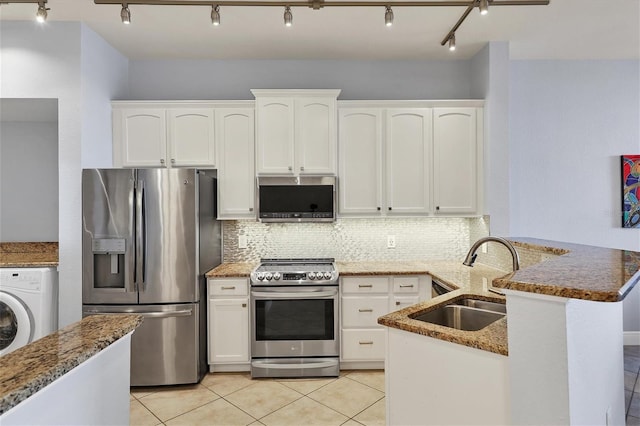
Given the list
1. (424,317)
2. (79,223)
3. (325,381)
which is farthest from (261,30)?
(325,381)

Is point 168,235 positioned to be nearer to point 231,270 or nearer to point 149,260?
point 149,260

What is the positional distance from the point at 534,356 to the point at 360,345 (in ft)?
6.90

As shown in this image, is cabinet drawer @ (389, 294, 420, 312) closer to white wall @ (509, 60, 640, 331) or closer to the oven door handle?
the oven door handle

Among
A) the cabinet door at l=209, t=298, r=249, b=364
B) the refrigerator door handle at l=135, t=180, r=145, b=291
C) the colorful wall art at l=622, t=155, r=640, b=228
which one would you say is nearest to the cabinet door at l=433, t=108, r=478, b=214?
the colorful wall art at l=622, t=155, r=640, b=228

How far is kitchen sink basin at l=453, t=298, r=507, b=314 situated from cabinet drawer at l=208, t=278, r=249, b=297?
5.78ft

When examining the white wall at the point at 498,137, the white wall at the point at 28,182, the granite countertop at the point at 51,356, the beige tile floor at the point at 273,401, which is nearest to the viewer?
the granite countertop at the point at 51,356

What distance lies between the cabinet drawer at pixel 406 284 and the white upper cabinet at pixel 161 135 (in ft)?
6.44

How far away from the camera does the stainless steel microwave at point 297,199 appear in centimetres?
316

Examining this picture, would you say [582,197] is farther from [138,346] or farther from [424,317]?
[138,346]

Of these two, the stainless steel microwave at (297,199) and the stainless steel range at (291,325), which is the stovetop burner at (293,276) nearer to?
the stainless steel range at (291,325)

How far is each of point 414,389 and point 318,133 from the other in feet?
7.61

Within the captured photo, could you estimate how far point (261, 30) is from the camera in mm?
2902

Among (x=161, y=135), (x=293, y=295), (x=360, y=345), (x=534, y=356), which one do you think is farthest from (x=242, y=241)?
(x=534, y=356)

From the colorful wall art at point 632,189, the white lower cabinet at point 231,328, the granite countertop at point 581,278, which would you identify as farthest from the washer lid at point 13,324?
the colorful wall art at point 632,189
